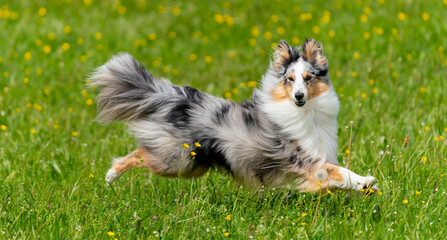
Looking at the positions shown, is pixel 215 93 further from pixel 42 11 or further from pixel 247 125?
pixel 42 11

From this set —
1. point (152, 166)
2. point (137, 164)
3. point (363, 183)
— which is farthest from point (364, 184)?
point (137, 164)

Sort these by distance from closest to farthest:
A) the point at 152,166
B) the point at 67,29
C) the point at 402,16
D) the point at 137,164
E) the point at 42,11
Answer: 1. the point at 152,166
2. the point at 137,164
3. the point at 402,16
4. the point at 67,29
5. the point at 42,11

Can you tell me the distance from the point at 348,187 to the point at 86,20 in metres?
6.45

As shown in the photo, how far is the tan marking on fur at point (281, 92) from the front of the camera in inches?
178

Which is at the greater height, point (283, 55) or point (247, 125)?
point (283, 55)

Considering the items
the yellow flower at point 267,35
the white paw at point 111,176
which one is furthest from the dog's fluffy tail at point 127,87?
the yellow flower at point 267,35

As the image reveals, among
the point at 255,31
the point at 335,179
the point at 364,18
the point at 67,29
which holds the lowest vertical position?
the point at 335,179

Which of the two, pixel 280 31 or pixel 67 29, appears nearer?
pixel 67 29

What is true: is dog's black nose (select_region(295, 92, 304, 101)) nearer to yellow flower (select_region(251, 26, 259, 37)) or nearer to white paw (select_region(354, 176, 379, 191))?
white paw (select_region(354, 176, 379, 191))

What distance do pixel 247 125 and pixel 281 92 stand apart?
1.21ft

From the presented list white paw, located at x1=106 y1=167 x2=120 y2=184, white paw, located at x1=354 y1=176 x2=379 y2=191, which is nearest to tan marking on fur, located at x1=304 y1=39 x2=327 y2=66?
white paw, located at x1=354 y1=176 x2=379 y2=191

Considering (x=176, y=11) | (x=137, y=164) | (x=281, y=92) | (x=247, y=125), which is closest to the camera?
(x=281, y=92)

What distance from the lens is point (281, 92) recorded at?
4.57m

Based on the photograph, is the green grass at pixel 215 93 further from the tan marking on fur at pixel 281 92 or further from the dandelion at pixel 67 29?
the tan marking on fur at pixel 281 92
